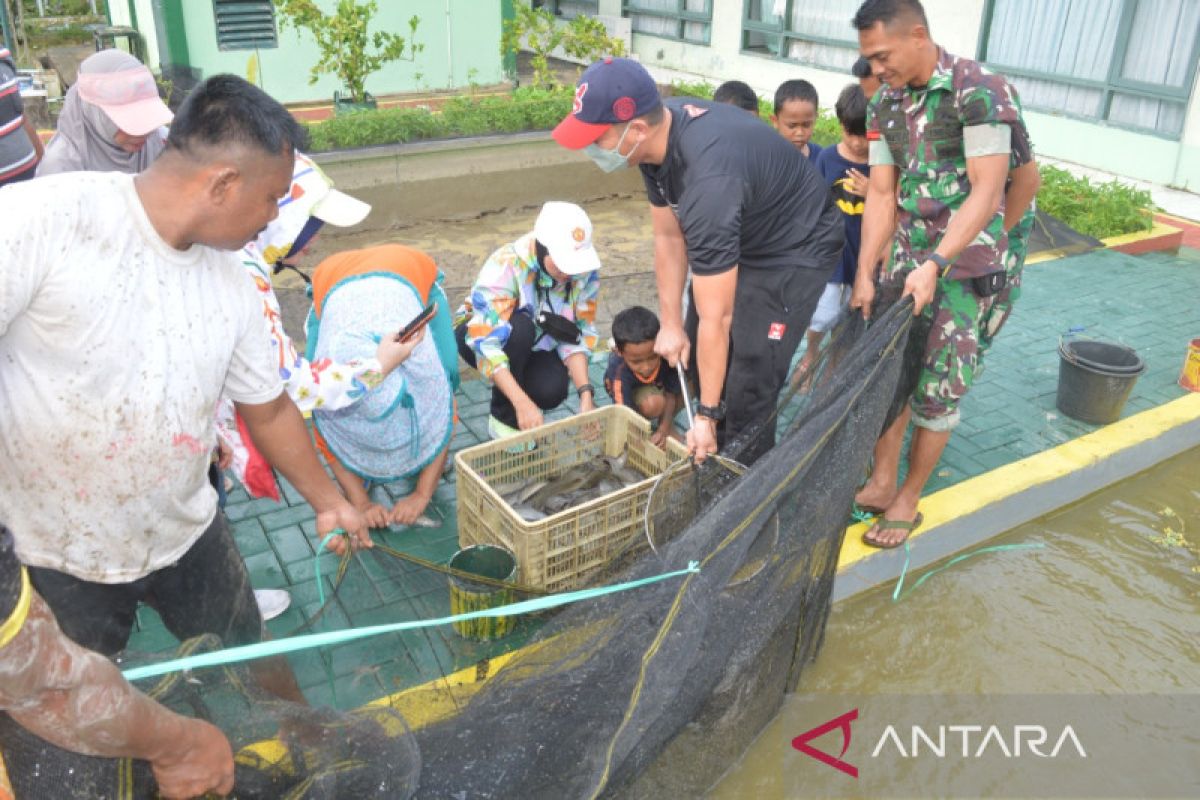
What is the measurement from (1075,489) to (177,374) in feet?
13.9

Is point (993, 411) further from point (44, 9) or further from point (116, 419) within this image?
point (44, 9)

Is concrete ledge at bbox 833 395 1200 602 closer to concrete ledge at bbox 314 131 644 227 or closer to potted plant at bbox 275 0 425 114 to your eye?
concrete ledge at bbox 314 131 644 227

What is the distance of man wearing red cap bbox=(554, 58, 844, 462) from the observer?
321 centimetres

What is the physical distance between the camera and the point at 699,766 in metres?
2.85

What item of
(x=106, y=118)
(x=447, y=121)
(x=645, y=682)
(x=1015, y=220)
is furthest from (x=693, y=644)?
(x=447, y=121)

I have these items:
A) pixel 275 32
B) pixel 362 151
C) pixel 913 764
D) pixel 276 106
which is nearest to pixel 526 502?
pixel 913 764

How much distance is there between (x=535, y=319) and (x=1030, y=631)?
256 cm

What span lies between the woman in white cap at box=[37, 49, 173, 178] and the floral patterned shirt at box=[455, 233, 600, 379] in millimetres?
1460

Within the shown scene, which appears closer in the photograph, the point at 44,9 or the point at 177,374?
the point at 177,374

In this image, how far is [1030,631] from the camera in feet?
12.4

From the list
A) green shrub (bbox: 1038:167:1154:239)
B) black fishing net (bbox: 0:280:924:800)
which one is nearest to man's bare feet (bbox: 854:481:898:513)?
black fishing net (bbox: 0:280:924:800)

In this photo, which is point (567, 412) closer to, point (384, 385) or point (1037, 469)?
point (384, 385)

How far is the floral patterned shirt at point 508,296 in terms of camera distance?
4.20 m

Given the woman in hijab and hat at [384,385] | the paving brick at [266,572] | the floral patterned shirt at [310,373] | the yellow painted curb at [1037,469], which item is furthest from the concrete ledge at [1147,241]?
the paving brick at [266,572]
